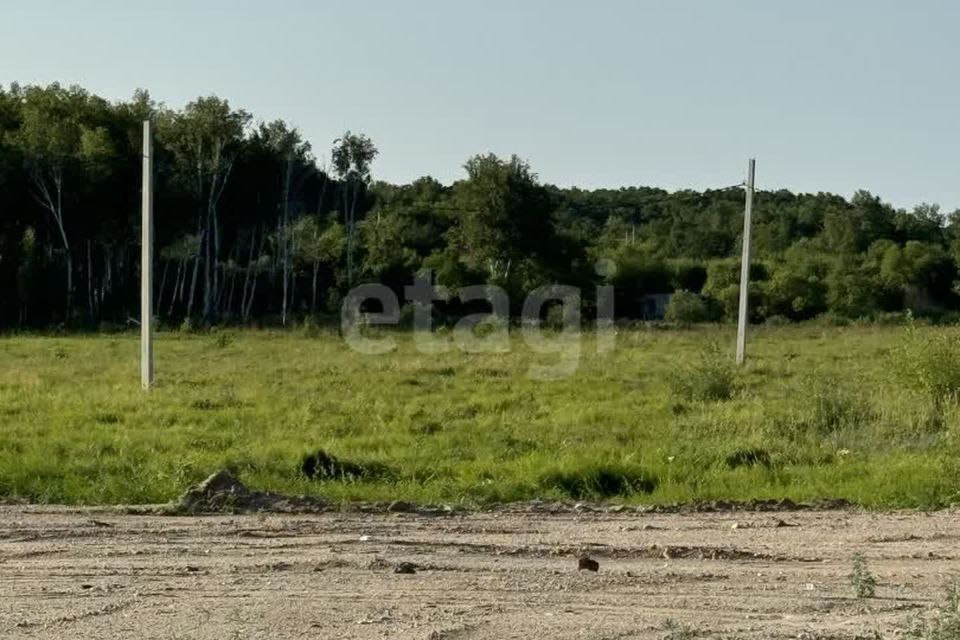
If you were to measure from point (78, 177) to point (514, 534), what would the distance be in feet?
122

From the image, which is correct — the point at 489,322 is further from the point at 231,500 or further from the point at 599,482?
the point at 231,500

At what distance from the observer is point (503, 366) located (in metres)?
22.3

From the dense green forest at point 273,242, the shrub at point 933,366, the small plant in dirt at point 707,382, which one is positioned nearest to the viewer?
the shrub at point 933,366

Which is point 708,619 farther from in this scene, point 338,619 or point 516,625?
point 338,619

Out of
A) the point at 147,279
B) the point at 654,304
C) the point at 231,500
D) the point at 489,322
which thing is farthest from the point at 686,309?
the point at 231,500

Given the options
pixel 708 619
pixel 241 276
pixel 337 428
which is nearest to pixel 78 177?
pixel 241 276

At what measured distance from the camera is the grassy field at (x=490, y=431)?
32.3ft


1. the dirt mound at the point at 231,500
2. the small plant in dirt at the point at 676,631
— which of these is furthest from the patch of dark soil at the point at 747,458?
the small plant in dirt at the point at 676,631

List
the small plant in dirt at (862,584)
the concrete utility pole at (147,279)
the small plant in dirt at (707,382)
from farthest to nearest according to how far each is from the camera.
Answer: the concrete utility pole at (147,279) < the small plant in dirt at (707,382) < the small plant in dirt at (862,584)

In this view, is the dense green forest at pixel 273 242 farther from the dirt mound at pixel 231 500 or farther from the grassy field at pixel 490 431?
the dirt mound at pixel 231 500

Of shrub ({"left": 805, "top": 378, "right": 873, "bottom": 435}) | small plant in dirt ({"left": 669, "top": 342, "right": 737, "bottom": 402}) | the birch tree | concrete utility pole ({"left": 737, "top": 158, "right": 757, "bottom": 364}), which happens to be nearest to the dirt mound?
shrub ({"left": 805, "top": 378, "right": 873, "bottom": 435})

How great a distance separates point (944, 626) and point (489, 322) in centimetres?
3310

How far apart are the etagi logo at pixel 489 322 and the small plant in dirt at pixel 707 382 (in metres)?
3.43

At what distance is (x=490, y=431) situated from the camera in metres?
13.4
